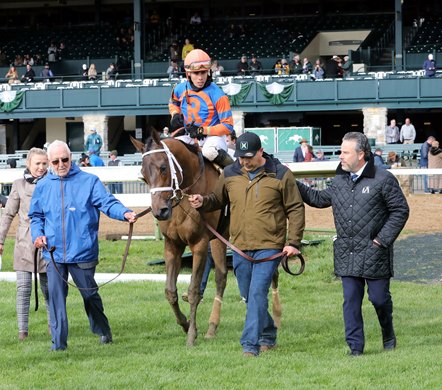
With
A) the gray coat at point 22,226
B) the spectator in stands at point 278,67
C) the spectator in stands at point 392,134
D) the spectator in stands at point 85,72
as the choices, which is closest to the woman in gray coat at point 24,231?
the gray coat at point 22,226

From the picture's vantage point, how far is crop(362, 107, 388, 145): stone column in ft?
115

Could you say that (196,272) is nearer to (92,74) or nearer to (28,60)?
(92,74)

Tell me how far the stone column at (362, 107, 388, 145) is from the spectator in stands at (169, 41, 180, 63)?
336 inches

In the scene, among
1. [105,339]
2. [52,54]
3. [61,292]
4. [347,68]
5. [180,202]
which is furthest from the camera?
[52,54]

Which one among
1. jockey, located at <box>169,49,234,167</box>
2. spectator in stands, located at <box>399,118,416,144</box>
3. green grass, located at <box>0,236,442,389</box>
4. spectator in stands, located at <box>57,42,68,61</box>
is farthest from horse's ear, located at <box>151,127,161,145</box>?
spectator in stands, located at <box>57,42,68,61</box>

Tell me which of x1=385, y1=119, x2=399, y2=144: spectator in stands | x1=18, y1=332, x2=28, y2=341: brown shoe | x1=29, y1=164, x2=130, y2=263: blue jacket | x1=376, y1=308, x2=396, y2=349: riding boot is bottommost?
x1=18, y1=332, x2=28, y2=341: brown shoe

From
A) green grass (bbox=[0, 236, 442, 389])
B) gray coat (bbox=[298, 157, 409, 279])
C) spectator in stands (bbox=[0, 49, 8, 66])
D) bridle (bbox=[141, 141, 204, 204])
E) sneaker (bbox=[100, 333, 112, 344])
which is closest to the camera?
green grass (bbox=[0, 236, 442, 389])

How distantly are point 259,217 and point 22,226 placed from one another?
7.41 ft

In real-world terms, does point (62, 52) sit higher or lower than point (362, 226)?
higher

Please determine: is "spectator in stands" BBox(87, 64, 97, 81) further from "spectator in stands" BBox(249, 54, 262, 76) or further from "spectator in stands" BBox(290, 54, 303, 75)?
"spectator in stands" BBox(290, 54, 303, 75)

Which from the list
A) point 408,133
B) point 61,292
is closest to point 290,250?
point 61,292

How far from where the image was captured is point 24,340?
844cm

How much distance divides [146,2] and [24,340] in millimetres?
37544

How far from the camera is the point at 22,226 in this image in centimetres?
851
